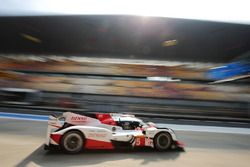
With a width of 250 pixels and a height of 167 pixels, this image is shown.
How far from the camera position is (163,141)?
438cm

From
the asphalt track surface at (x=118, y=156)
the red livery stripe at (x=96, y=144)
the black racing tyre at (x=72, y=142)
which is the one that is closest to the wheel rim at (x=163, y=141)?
the asphalt track surface at (x=118, y=156)

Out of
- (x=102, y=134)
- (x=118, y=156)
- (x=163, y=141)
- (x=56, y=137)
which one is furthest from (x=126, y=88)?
(x=56, y=137)

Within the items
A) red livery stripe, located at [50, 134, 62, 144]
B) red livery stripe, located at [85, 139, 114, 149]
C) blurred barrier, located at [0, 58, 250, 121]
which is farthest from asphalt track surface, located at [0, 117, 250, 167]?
blurred barrier, located at [0, 58, 250, 121]

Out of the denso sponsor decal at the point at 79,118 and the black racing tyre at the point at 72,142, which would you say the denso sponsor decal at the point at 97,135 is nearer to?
the black racing tyre at the point at 72,142

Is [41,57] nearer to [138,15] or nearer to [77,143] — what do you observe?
[138,15]

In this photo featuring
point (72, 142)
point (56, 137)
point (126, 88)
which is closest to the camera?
point (56, 137)

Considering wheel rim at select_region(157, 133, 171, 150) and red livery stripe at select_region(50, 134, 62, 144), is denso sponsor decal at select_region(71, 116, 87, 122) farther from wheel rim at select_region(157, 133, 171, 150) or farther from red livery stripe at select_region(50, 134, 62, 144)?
wheel rim at select_region(157, 133, 171, 150)

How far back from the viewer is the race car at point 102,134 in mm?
3934

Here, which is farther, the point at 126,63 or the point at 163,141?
the point at 126,63

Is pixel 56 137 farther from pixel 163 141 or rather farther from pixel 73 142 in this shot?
pixel 163 141

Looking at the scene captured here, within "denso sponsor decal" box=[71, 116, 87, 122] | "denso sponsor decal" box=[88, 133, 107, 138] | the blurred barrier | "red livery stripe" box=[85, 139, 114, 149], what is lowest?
"red livery stripe" box=[85, 139, 114, 149]

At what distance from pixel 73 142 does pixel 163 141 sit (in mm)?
1646

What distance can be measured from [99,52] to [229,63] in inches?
342

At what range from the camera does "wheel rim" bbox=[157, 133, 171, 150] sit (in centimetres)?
435
